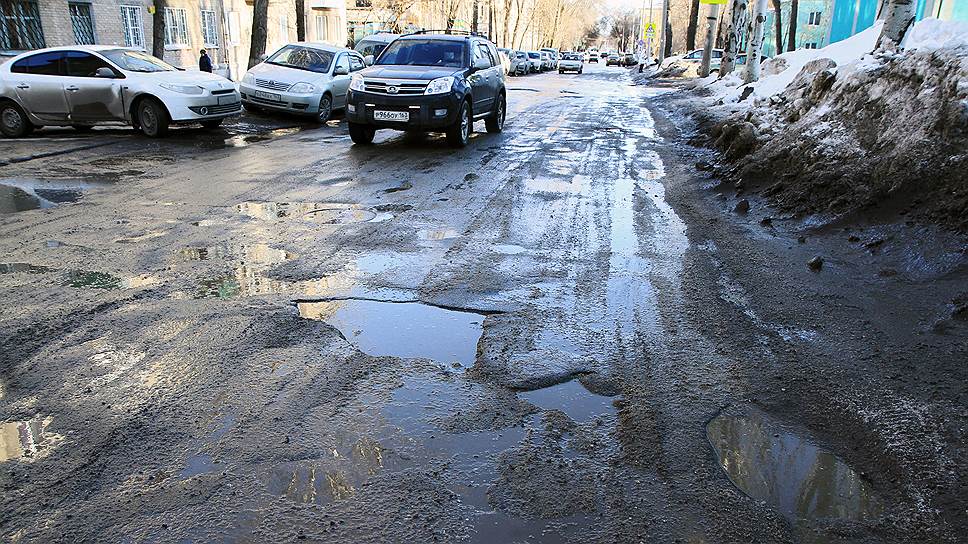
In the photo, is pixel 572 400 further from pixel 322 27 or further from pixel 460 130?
pixel 322 27

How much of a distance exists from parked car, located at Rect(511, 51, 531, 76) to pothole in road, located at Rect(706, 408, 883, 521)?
46973 millimetres

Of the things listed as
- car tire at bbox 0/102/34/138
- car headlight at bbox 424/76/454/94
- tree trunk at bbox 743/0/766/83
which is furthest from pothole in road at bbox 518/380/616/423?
tree trunk at bbox 743/0/766/83

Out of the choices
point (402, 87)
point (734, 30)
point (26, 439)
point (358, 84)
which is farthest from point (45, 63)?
point (734, 30)

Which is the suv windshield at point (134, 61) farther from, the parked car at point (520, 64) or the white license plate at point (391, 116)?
the parked car at point (520, 64)

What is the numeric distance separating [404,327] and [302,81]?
1306 centimetres

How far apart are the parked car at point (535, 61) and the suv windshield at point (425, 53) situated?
1739 inches

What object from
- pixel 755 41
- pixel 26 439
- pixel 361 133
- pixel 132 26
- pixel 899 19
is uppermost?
pixel 132 26

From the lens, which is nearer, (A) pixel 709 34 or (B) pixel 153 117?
(B) pixel 153 117

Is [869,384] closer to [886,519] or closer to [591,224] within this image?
[886,519]

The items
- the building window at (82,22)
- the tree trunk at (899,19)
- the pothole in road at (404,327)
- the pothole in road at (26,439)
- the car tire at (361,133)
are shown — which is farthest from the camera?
the building window at (82,22)

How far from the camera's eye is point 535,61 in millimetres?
58062

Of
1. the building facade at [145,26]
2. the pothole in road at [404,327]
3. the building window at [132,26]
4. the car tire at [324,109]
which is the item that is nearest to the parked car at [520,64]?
the building facade at [145,26]

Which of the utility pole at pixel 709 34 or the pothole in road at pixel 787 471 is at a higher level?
the utility pole at pixel 709 34

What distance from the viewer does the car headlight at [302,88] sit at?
1600cm
